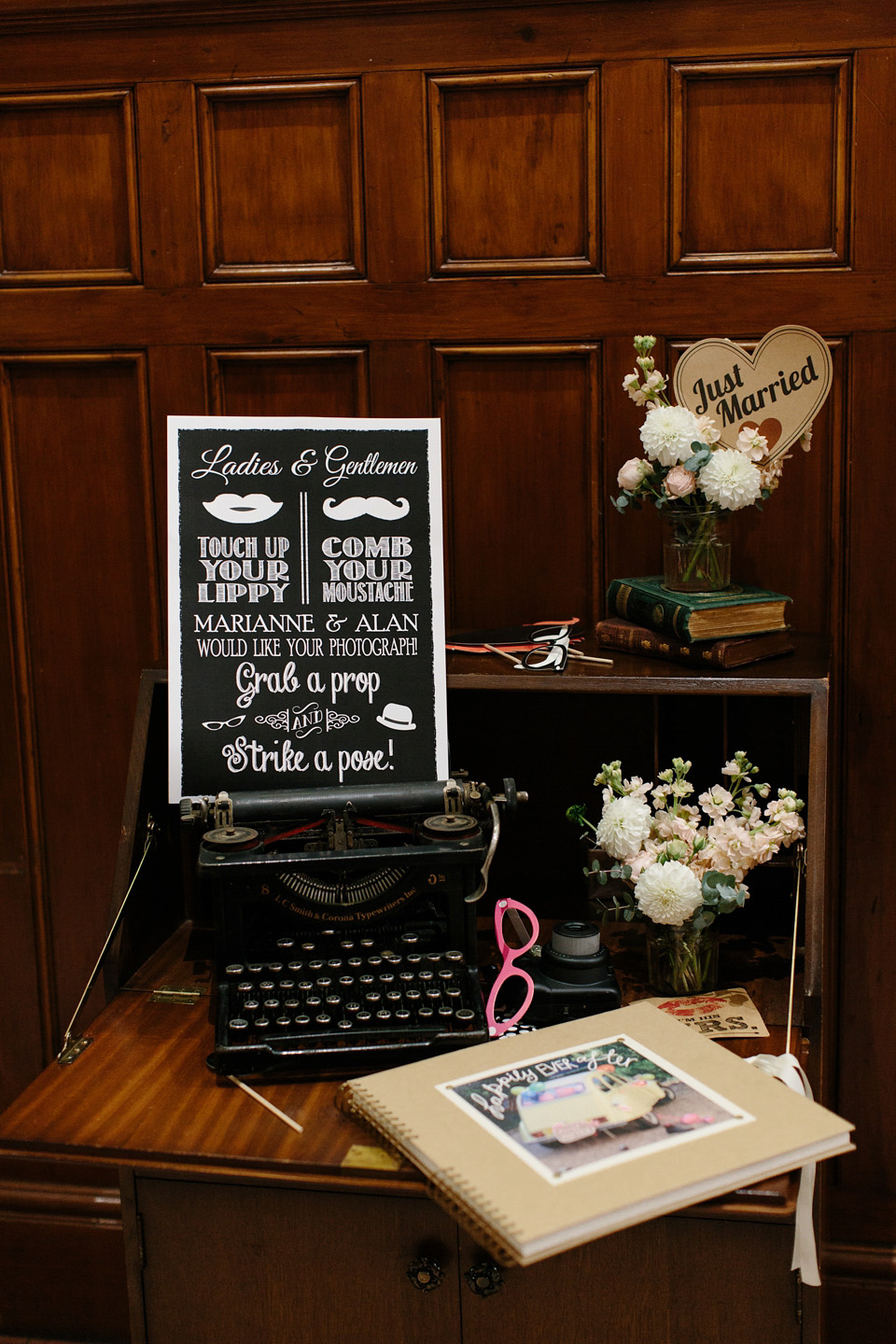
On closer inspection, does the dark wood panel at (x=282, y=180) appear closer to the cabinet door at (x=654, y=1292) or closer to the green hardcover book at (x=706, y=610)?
the green hardcover book at (x=706, y=610)

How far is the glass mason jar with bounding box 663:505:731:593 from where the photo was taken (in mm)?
1725

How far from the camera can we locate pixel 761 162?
1.91 m

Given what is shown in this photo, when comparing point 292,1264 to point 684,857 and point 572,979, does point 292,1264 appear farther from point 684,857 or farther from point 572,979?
point 684,857

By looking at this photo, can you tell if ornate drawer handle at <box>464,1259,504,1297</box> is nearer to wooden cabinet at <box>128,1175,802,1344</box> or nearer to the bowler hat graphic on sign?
wooden cabinet at <box>128,1175,802,1344</box>

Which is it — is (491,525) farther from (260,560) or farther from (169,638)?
(169,638)

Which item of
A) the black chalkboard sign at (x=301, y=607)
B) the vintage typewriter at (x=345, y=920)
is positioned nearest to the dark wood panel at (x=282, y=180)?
the black chalkboard sign at (x=301, y=607)

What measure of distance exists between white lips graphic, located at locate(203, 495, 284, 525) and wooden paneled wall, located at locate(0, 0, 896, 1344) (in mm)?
402

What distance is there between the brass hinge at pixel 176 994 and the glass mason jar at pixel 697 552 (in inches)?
34.6

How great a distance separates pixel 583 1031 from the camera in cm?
144

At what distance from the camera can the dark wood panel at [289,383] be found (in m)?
2.06

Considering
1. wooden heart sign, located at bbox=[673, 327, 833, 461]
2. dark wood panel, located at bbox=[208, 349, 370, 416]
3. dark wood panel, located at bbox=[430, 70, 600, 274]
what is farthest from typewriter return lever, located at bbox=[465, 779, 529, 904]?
dark wood panel, located at bbox=[430, 70, 600, 274]

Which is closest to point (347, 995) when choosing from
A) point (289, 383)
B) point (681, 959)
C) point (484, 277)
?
point (681, 959)

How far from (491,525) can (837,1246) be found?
1434 mm

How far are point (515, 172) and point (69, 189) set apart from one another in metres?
0.75
